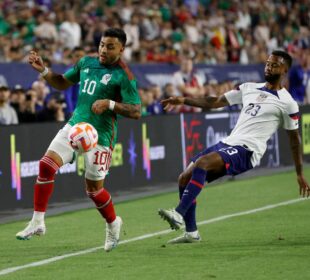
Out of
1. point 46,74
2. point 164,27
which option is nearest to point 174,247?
point 46,74

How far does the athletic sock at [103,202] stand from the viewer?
9.91 metres

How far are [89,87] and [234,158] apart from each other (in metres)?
1.65

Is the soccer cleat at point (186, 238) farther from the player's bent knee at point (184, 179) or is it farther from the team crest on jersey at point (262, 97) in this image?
the team crest on jersey at point (262, 97)

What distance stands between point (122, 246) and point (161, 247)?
0.44m

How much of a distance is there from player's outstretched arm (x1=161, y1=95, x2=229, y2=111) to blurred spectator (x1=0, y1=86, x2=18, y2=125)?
18.4 ft

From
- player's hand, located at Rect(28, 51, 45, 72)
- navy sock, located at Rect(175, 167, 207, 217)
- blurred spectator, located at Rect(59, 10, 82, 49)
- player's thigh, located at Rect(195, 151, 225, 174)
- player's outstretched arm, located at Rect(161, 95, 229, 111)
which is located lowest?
navy sock, located at Rect(175, 167, 207, 217)

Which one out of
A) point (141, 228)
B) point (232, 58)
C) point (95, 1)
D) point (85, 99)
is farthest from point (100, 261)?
point (232, 58)

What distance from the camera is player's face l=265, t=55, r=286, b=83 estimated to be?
10422mm

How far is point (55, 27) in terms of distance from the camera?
21.3 meters

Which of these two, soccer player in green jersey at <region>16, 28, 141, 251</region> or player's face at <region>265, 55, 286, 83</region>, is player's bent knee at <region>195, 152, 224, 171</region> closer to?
soccer player in green jersey at <region>16, 28, 141, 251</region>

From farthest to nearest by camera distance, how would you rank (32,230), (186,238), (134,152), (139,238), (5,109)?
(134,152) → (5,109) → (139,238) → (186,238) → (32,230)

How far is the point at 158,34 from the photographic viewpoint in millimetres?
25234

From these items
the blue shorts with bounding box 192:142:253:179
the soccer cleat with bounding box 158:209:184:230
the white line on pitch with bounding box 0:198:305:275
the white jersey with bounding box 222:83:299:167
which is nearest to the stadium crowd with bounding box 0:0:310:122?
the white line on pitch with bounding box 0:198:305:275

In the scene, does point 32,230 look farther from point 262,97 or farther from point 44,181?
point 262,97
